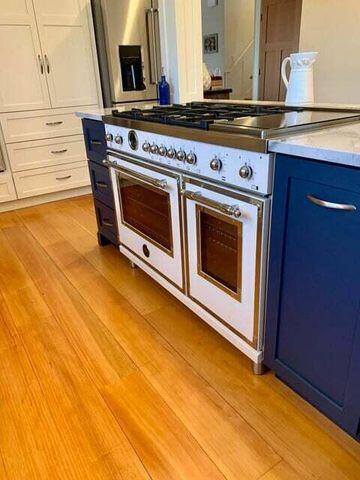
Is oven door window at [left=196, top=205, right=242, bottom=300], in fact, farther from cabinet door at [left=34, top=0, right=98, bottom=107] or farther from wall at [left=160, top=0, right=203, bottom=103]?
cabinet door at [left=34, top=0, right=98, bottom=107]

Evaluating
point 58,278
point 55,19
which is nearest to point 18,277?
point 58,278

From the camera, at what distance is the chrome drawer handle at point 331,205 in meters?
0.84

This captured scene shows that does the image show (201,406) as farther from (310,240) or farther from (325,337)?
(310,240)

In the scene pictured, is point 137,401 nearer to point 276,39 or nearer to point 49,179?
point 49,179

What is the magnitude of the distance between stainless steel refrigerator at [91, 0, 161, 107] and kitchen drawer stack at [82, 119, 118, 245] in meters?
1.33

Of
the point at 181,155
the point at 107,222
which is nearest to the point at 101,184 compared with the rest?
the point at 107,222

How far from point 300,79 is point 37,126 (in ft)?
8.05

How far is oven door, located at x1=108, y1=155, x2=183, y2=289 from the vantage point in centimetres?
153

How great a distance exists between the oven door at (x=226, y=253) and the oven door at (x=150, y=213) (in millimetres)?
108

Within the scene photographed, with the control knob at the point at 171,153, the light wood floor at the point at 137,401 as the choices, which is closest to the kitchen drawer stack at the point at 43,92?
the light wood floor at the point at 137,401

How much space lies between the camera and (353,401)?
3.27 feet

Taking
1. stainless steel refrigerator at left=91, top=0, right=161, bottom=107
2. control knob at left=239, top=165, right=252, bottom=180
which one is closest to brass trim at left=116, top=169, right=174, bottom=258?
control knob at left=239, top=165, right=252, bottom=180

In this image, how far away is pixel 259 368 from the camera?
135 cm

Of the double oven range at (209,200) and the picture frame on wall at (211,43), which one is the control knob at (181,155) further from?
the picture frame on wall at (211,43)
